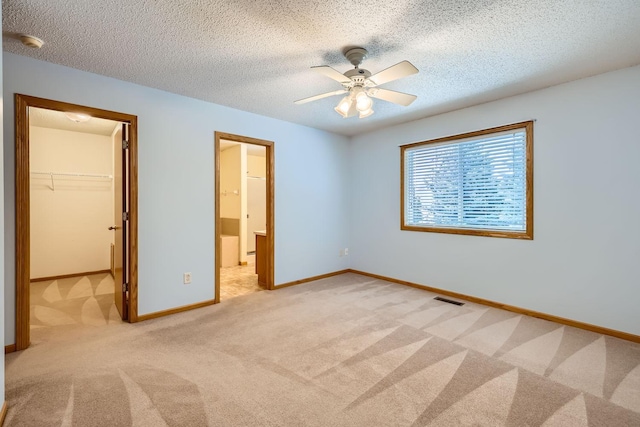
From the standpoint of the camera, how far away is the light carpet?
1.76m

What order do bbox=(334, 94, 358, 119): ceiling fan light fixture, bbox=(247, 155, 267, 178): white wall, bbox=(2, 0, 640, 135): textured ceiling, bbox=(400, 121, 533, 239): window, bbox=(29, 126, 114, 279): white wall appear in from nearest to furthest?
bbox=(2, 0, 640, 135): textured ceiling → bbox=(334, 94, 358, 119): ceiling fan light fixture → bbox=(400, 121, 533, 239): window → bbox=(29, 126, 114, 279): white wall → bbox=(247, 155, 267, 178): white wall

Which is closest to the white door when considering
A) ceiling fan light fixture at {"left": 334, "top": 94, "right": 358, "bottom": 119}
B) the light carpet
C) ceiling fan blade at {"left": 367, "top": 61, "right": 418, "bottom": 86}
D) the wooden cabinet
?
the wooden cabinet

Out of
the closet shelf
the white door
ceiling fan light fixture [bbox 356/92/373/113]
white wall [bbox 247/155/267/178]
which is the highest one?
white wall [bbox 247/155/267/178]

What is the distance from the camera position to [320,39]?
225 centimetres

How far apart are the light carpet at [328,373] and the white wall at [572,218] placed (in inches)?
14.0

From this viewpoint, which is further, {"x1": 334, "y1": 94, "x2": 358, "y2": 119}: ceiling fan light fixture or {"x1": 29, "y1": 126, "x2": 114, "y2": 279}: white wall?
{"x1": 29, "y1": 126, "x2": 114, "y2": 279}: white wall

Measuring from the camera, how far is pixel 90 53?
2.48 metres

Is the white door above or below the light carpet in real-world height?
above

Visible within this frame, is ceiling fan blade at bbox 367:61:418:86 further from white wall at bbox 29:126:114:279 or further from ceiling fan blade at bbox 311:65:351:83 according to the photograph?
white wall at bbox 29:126:114:279

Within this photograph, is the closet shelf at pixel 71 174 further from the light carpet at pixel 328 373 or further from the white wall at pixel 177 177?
the light carpet at pixel 328 373

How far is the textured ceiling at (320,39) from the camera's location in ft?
6.29

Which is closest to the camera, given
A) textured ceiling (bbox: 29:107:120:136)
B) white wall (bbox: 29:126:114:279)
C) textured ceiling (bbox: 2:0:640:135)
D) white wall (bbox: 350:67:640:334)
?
textured ceiling (bbox: 2:0:640:135)

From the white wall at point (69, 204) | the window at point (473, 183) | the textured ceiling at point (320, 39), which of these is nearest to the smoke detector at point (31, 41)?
the textured ceiling at point (320, 39)

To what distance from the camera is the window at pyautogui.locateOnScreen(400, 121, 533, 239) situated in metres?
3.41
